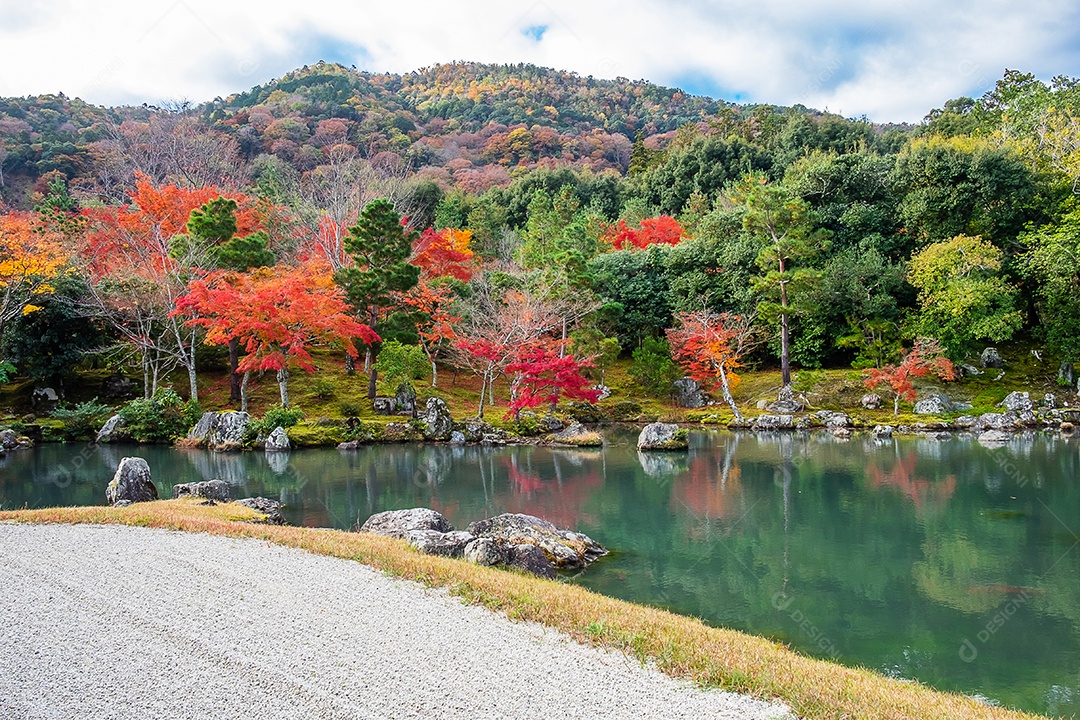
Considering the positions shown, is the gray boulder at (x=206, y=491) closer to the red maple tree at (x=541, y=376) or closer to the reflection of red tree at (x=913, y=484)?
the red maple tree at (x=541, y=376)

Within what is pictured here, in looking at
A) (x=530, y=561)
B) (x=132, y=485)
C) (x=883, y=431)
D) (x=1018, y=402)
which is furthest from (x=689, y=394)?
(x=132, y=485)

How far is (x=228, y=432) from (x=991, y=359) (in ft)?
104

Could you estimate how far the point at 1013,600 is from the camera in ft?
29.3

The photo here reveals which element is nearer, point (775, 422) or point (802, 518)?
point (802, 518)

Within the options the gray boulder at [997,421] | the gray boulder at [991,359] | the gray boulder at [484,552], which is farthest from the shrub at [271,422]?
the gray boulder at [991,359]

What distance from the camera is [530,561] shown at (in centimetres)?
983

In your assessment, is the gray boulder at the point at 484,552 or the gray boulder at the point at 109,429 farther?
the gray boulder at the point at 109,429

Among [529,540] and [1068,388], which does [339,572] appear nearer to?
[529,540]

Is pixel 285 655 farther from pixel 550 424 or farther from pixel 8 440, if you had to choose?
pixel 8 440

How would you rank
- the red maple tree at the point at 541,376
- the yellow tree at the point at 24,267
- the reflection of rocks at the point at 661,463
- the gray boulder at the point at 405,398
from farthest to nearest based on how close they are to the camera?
the gray boulder at the point at 405,398 < the red maple tree at the point at 541,376 < the yellow tree at the point at 24,267 < the reflection of rocks at the point at 661,463

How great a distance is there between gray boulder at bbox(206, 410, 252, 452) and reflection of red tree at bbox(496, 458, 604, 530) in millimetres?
10151

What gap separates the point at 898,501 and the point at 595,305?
1862 cm

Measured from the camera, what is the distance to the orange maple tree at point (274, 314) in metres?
25.0

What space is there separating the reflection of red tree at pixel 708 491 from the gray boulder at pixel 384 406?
1310cm
